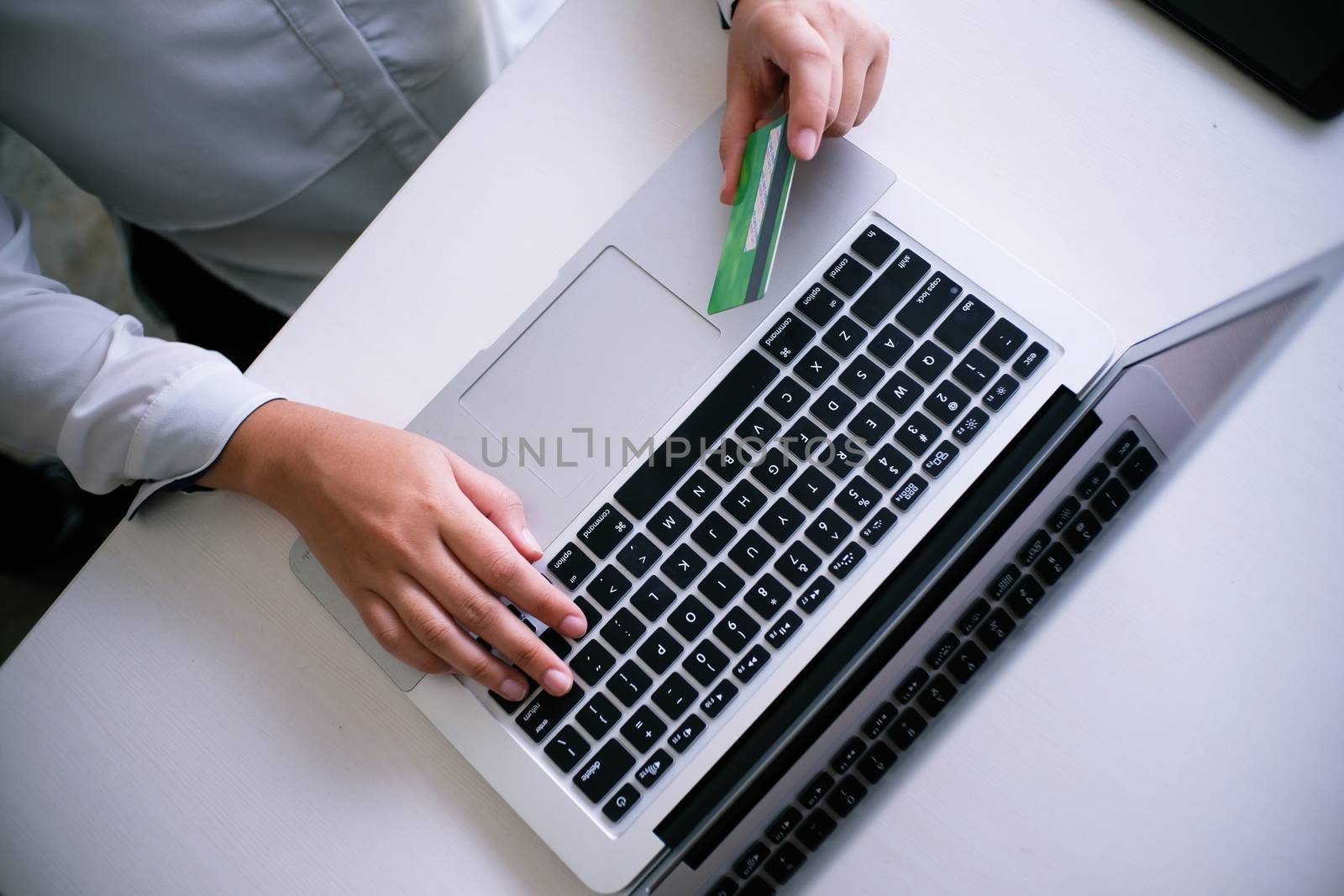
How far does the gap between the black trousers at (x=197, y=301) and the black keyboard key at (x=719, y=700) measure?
0.52m

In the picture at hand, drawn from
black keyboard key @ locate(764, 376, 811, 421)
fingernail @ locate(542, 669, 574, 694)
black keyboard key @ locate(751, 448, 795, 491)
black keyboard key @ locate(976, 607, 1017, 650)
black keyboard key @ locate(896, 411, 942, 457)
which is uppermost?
black keyboard key @ locate(896, 411, 942, 457)

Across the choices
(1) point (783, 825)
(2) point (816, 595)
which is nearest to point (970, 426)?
(2) point (816, 595)

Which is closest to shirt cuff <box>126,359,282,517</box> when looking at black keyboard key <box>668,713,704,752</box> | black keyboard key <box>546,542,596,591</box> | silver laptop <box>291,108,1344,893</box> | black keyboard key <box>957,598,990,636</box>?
silver laptop <box>291,108,1344,893</box>

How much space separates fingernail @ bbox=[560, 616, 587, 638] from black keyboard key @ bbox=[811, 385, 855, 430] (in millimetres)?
164

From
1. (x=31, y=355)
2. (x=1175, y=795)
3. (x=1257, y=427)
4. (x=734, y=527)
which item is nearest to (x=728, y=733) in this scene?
(x=734, y=527)

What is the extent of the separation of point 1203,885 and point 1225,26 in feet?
1.52

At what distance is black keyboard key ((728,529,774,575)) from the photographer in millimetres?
436

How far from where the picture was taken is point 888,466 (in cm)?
44

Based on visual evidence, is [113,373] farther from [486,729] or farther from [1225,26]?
[1225,26]

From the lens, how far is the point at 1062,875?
0.39m

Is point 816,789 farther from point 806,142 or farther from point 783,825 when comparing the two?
point 806,142

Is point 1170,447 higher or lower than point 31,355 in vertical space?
higher

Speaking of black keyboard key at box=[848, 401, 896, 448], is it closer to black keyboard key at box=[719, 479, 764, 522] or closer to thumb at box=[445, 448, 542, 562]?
black keyboard key at box=[719, 479, 764, 522]

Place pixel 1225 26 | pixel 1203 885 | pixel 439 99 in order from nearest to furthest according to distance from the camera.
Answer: pixel 1203 885, pixel 1225 26, pixel 439 99
